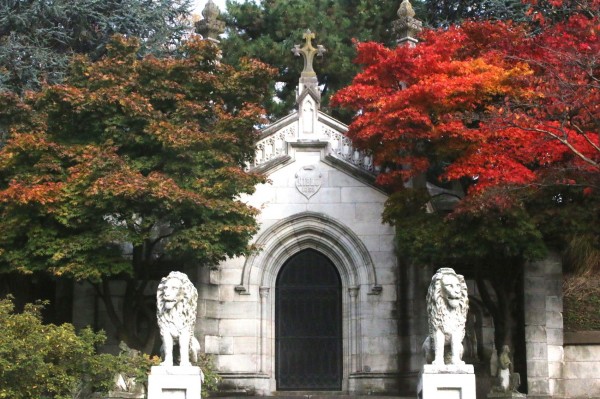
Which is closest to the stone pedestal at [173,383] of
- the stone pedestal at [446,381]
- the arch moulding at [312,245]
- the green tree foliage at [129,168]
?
the stone pedestal at [446,381]

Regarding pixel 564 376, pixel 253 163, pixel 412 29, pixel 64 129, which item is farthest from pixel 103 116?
pixel 564 376

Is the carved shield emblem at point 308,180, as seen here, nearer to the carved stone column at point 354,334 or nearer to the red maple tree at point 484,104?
the red maple tree at point 484,104

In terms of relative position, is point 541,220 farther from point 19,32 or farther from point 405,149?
point 19,32

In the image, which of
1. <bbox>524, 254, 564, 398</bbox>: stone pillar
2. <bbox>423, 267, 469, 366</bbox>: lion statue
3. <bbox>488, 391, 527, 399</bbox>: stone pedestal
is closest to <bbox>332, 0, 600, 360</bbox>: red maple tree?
<bbox>524, 254, 564, 398</bbox>: stone pillar

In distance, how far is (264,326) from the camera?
25.9 meters

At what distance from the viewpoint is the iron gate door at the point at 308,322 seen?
85.4 feet

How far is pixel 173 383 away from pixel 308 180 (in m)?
8.27

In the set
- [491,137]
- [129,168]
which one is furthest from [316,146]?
[129,168]

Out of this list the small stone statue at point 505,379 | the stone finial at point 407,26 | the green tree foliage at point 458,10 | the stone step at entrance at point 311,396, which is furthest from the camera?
the green tree foliage at point 458,10

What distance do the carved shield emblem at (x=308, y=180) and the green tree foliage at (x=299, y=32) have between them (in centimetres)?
880

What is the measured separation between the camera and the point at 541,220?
2317 centimetres

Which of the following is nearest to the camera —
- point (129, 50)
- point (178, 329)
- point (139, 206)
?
point (178, 329)

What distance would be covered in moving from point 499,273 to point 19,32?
14165mm

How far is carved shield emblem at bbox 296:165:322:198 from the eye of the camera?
26.0 metres
